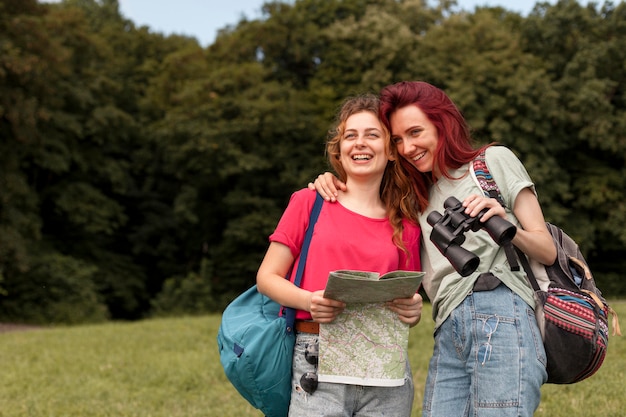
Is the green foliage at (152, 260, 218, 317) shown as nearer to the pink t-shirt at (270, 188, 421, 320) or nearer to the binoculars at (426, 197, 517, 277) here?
the pink t-shirt at (270, 188, 421, 320)

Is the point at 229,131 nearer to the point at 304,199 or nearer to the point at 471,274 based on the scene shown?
the point at 304,199

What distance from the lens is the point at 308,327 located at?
2855mm

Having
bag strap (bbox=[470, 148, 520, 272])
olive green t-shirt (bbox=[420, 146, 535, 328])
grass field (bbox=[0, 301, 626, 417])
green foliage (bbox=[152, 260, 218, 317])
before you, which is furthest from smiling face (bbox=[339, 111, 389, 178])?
green foliage (bbox=[152, 260, 218, 317])

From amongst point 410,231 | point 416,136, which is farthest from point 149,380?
point 416,136

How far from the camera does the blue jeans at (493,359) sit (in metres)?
2.54

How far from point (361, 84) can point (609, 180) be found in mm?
9418

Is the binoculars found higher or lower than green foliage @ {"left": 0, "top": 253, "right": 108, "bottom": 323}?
higher

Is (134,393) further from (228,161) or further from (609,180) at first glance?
(609,180)

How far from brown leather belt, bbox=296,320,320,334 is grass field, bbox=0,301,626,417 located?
2968 millimetres

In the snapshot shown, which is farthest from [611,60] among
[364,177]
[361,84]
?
[364,177]

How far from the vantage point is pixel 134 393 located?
7.05m

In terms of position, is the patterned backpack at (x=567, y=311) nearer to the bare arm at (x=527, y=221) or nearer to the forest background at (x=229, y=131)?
the bare arm at (x=527, y=221)

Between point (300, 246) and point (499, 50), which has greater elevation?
point (499, 50)

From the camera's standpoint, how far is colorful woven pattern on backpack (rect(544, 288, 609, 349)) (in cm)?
251
